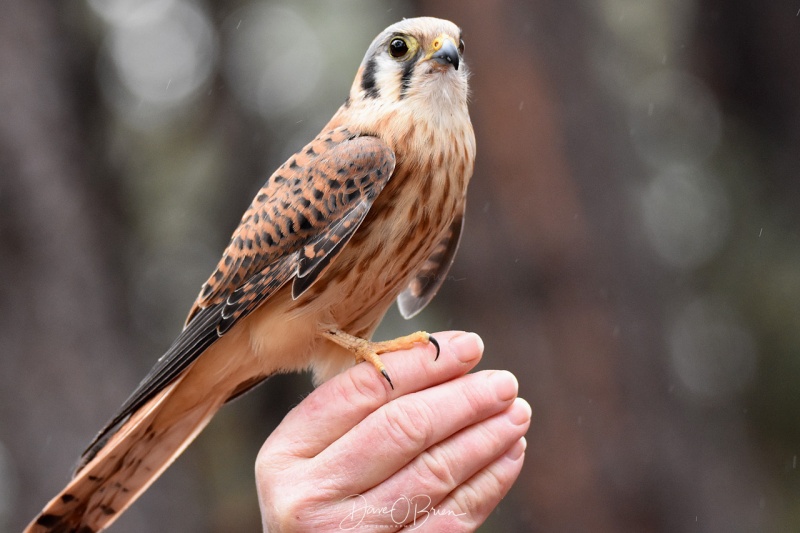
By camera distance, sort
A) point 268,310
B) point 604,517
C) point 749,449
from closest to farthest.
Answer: point 268,310 < point 604,517 < point 749,449

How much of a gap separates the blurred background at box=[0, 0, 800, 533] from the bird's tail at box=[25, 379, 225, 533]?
162 centimetres

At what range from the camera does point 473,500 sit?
193 cm

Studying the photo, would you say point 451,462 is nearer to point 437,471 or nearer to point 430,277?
point 437,471

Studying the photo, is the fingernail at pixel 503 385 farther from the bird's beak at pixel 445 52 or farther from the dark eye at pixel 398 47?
the dark eye at pixel 398 47

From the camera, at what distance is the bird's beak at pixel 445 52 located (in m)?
2.18

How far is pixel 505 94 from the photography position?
4242 mm

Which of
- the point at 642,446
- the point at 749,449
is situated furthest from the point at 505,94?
the point at 749,449

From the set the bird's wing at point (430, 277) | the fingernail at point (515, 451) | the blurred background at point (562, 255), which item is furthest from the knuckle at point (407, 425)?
the blurred background at point (562, 255)

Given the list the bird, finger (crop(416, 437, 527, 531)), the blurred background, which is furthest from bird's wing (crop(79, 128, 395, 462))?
the blurred background

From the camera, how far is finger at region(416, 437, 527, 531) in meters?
1.87

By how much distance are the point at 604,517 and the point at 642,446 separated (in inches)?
16.4

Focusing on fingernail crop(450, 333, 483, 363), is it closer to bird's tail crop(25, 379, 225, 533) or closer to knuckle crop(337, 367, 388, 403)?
knuckle crop(337, 367, 388, 403)

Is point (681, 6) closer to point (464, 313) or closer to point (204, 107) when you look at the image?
point (464, 313)

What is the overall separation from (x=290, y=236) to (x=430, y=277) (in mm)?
558
